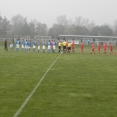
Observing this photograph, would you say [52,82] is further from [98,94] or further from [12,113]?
[12,113]

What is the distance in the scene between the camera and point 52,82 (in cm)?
1005

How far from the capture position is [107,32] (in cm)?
8344

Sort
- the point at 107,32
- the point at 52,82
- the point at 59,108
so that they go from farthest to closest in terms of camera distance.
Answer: the point at 107,32 → the point at 52,82 → the point at 59,108

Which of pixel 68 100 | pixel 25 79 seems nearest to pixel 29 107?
pixel 68 100

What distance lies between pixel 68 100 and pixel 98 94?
1275mm

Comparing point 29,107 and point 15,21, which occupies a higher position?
point 15,21

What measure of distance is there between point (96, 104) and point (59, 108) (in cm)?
107

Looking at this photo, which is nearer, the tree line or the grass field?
the grass field

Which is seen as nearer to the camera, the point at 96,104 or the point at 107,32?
the point at 96,104

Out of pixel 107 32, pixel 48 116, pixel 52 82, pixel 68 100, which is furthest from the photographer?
pixel 107 32

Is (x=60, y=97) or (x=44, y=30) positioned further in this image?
(x=44, y=30)

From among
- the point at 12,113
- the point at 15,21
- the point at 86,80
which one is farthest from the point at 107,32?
the point at 12,113

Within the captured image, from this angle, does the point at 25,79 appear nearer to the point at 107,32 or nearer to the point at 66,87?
the point at 66,87

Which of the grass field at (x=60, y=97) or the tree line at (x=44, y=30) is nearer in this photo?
the grass field at (x=60, y=97)
